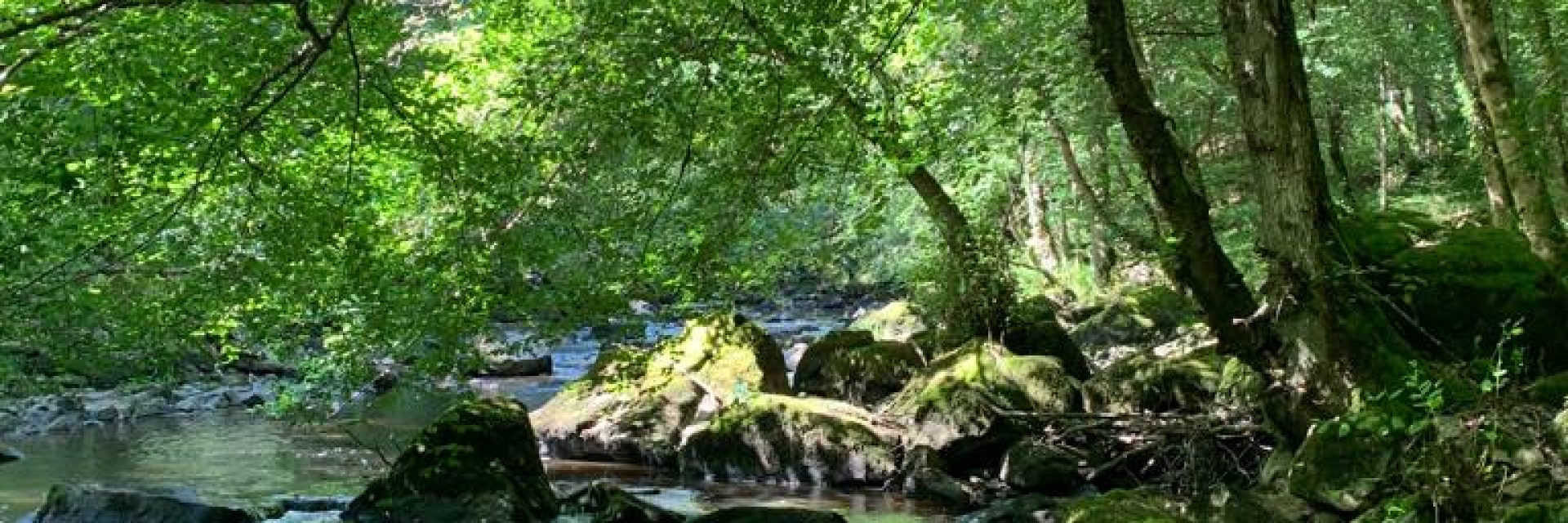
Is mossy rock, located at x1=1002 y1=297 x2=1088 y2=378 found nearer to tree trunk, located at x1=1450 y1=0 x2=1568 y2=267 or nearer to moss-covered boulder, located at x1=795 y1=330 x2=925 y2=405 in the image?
moss-covered boulder, located at x1=795 y1=330 x2=925 y2=405

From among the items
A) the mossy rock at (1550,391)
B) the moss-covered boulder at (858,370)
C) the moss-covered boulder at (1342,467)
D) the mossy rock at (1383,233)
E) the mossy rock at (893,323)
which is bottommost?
the moss-covered boulder at (1342,467)

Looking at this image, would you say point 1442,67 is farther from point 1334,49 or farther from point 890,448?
point 890,448

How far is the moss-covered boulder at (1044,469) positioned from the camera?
30.9 feet

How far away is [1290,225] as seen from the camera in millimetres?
6727

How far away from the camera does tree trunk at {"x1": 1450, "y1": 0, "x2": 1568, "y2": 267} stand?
335 inches

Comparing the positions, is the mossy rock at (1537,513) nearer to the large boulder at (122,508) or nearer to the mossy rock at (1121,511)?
the mossy rock at (1121,511)

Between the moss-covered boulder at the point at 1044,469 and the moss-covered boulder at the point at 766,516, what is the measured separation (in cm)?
205

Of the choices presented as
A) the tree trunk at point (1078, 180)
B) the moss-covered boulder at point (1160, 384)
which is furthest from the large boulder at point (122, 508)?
the tree trunk at point (1078, 180)

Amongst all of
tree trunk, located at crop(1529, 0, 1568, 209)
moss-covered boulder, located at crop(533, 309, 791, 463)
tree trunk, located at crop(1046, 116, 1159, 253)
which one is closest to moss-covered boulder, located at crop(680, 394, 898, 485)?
moss-covered boulder, located at crop(533, 309, 791, 463)

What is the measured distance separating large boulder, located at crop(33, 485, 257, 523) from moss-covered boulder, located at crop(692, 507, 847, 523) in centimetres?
339

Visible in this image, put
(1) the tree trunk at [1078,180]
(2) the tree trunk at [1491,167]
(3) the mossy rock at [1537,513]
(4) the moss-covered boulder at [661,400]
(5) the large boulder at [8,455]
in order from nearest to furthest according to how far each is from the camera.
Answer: (3) the mossy rock at [1537,513], (2) the tree trunk at [1491,167], (4) the moss-covered boulder at [661,400], (5) the large boulder at [8,455], (1) the tree trunk at [1078,180]

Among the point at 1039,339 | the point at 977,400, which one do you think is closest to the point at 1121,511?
the point at 977,400

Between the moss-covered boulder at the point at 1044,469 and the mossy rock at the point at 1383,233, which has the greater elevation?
the mossy rock at the point at 1383,233

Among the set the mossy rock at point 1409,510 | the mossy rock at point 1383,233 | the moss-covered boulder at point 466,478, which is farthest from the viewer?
the moss-covered boulder at point 466,478
